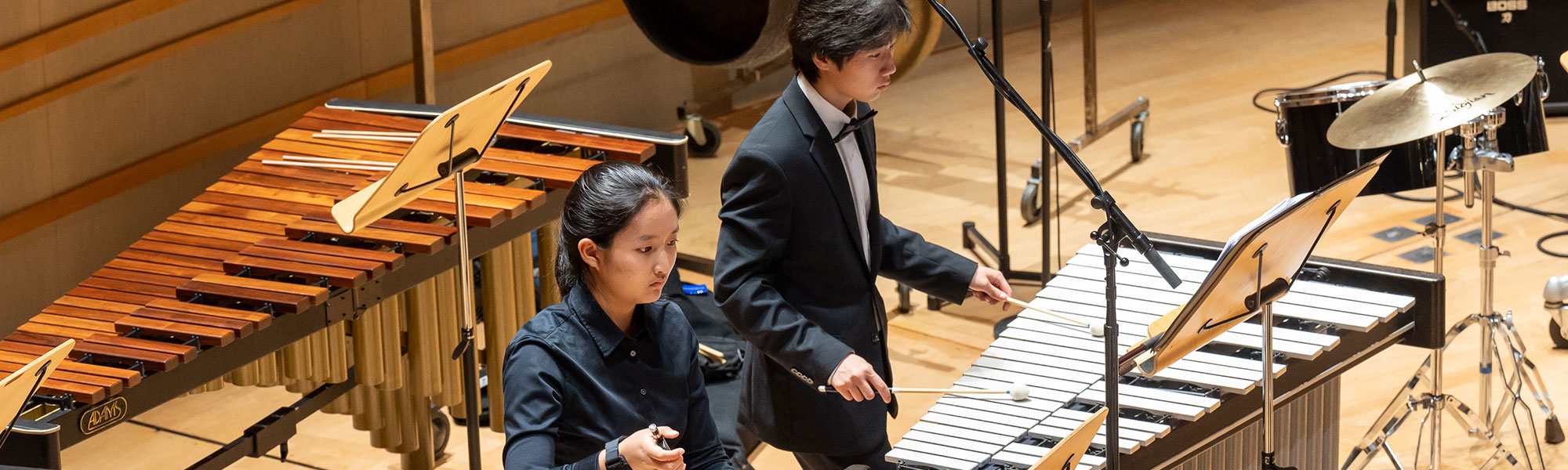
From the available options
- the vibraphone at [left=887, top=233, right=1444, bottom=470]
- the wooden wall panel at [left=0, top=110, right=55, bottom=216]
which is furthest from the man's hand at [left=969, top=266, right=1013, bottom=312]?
the wooden wall panel at [left=0, top=110, right=55, bottom=216]

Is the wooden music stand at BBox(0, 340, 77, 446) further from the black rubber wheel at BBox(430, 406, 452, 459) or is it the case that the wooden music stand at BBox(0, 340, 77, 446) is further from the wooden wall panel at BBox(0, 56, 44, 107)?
the wooden wall panel at BBox(0, 56, 44, 107)

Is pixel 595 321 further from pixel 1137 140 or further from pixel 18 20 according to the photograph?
pixel 1137 140

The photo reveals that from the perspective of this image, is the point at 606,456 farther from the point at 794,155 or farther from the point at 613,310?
the point at 794,155

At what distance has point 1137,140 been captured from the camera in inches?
241

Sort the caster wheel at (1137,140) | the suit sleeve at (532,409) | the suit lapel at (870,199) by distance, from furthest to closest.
A: the caster wheel at (1137,140) → the suit lapel at (870,199) → the suit sleeve at (532,409)

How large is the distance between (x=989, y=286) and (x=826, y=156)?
37 centimetres

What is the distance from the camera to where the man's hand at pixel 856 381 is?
2459mm

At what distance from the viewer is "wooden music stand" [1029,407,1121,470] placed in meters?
1.92

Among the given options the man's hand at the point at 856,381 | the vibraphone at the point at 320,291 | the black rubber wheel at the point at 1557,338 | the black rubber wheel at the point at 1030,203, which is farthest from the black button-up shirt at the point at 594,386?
the black rubber wheel at the point at 1030,203

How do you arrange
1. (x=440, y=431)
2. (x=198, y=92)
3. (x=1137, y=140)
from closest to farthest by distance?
(x=440, y=431) < (x=198, y=92) < (x=1137, y=140)

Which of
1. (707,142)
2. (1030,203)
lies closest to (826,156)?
(1030,203)

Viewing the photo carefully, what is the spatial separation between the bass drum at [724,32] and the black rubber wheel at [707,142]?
1226mm

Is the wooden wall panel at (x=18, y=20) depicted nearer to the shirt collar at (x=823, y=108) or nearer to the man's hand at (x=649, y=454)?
the shirt collar at (x=823, y=108)

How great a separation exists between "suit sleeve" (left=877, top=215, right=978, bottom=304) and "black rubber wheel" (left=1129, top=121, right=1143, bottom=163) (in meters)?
3.44
